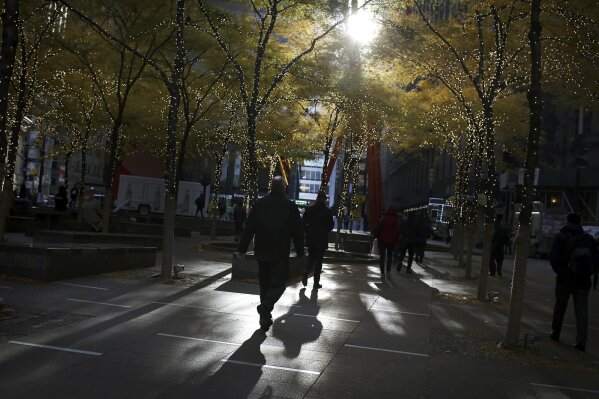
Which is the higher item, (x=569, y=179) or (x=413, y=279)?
(x=569, y=179)

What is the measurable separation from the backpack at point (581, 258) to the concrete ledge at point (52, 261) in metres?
8.03

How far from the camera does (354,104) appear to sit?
731 inches

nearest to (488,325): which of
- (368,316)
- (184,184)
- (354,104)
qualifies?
(368,316)

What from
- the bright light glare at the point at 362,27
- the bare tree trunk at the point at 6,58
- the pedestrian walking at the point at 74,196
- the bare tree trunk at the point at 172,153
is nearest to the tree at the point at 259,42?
the bright light glare at the point at 362,27

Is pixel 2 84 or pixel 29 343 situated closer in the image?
pixel 29 343

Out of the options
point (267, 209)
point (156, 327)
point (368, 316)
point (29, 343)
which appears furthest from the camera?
point (368, 316)

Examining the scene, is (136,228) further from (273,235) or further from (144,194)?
(144,194)

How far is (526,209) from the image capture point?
842cm

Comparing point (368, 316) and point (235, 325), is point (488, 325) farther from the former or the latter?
point (235, 325)

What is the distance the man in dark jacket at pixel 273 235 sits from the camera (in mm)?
8219

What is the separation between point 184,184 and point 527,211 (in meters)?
40.0

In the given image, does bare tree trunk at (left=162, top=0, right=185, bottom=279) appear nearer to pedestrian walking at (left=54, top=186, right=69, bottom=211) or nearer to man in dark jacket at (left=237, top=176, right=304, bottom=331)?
man in dark jacket at (left=237, top=176, right=304, bottom=331)

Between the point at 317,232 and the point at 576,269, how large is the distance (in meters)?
5.68

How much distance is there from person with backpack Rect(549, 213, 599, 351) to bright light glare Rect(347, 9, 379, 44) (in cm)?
879
